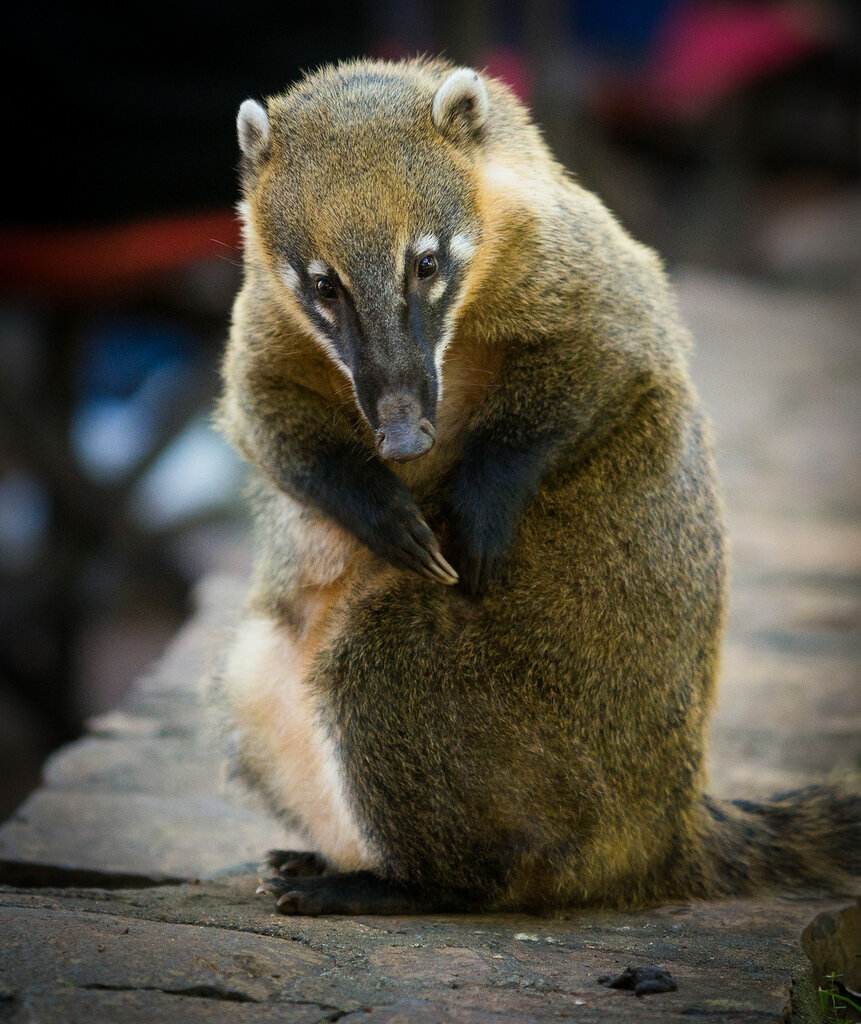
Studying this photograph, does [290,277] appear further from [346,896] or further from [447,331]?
[346,896]

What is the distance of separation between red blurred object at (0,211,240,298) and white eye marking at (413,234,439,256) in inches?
162

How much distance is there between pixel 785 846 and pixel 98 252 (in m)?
5.25

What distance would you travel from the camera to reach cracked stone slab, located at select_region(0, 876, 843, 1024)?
2.32m

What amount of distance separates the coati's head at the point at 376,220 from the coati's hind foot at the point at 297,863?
1.35 metres

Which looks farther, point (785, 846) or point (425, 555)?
point (785, 846)

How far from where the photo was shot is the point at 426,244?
3137 mm

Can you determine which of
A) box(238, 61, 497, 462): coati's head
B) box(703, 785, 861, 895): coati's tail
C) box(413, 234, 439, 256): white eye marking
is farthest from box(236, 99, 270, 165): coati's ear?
box(703, 785, 861, 895): coati's tail

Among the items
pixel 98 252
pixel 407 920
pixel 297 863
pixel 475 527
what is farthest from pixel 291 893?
pixel 98 252

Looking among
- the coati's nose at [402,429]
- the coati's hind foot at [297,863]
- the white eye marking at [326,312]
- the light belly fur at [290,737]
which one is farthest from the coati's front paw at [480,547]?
the coati's hind foot at [297,863]

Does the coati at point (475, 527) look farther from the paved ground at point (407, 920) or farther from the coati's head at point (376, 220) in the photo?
the paved ground at point (407, 920)

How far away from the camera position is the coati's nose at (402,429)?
294 cm

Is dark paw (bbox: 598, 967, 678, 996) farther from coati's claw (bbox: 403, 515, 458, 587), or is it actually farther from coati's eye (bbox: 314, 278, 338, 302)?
coati's eye (bbox: 314, 278, 338, 302)

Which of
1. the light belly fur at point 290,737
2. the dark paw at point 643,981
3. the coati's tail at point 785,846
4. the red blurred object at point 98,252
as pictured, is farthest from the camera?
the red blurred object at point 98,252

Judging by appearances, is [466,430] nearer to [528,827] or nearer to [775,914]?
[528,827]
